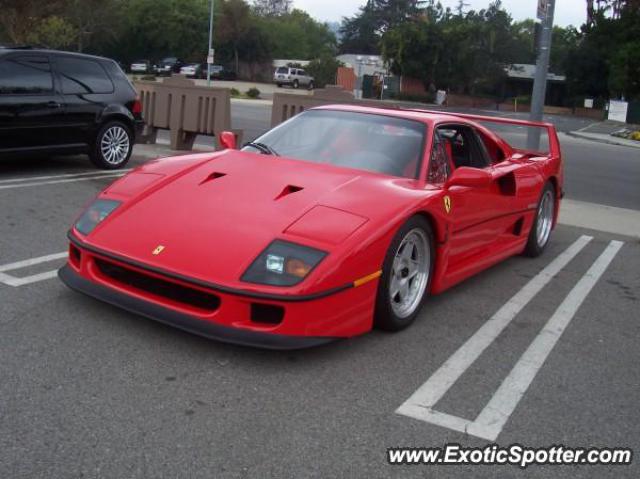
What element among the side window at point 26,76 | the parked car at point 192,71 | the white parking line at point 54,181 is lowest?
the white parking line at point 54,181

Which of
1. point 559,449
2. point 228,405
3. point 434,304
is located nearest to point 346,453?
point 228,405

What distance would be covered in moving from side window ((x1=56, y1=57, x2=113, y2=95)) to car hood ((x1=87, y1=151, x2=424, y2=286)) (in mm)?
4977

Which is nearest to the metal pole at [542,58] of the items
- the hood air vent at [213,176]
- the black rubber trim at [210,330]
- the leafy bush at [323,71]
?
the hood air vent at [213,176]

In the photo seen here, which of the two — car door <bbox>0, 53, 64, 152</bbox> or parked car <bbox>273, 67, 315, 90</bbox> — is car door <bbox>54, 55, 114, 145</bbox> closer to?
car door <bbox>0, 53, 64, 152</bbox>

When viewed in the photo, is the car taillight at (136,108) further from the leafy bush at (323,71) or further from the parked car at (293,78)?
the leafy bush at (323,71)

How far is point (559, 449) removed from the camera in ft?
9.55

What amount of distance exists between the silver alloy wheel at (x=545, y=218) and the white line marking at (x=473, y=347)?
36 centimetres

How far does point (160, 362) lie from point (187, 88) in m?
8.37

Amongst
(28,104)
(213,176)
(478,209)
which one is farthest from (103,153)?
(478,209)

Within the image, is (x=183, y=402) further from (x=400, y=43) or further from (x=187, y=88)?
(x=400, y=43)

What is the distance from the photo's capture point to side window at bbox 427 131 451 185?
4.55 meters

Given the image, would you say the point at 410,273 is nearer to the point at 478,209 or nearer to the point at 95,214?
the point at 478,209

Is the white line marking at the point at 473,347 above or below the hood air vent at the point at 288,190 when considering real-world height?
below

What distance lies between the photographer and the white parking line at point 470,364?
10.0 feet
